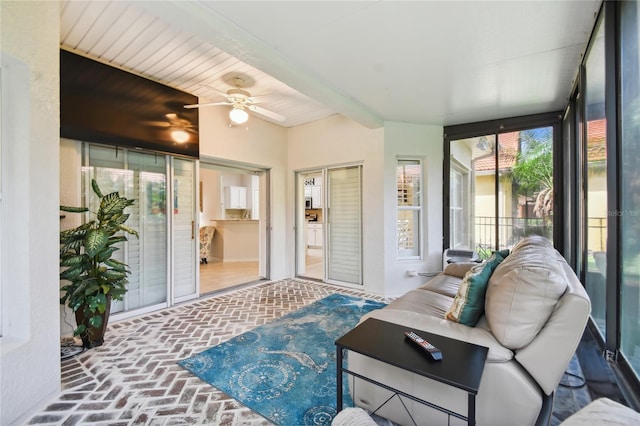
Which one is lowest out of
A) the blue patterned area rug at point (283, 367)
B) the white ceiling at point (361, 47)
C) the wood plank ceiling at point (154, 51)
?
the blue patterned area rug at point (283, 367)

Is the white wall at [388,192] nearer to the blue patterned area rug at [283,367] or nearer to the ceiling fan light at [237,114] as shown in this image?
the blue patterned area rug at [283,367]

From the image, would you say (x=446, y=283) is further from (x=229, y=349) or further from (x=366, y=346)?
(x=229, y=349)

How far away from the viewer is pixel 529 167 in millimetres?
4074

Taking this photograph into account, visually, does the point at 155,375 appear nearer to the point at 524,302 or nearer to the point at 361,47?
the point at 524,302

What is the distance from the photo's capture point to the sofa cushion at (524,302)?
1349 millimetres

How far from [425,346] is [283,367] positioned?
4.46 ft

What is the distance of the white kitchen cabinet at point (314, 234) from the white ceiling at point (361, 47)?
5.97 m

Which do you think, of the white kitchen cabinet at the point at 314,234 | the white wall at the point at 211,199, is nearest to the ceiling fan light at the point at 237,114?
the white wall at the point at 211,199

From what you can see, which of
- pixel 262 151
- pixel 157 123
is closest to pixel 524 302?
pixel 157 123

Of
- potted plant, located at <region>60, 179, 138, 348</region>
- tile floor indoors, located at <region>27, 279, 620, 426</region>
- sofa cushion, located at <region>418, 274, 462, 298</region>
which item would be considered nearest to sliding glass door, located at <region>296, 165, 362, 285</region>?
tile floor indoors, located at <region>27, 279, 620, 426</region>

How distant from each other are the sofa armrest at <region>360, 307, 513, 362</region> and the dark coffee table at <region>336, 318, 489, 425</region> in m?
0.04

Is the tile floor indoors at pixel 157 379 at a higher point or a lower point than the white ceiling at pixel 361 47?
lower

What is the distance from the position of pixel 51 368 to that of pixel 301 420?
1.76 m

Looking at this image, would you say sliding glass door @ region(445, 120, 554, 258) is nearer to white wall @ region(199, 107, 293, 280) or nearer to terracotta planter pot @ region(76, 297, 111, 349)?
white wall @ region(199, 107, 293, 280)
